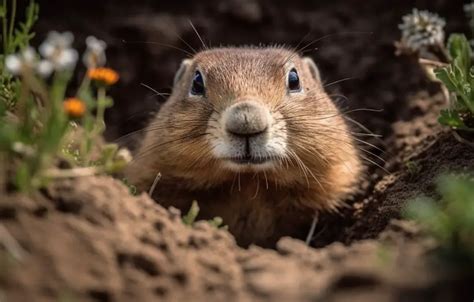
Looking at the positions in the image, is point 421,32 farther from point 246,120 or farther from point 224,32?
point 224,32

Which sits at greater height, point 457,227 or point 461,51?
point 461,51

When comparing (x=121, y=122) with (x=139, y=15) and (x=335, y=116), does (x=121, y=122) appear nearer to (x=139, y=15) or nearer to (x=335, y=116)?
(x=139, y=15)

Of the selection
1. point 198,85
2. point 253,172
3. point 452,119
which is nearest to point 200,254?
point 253,172

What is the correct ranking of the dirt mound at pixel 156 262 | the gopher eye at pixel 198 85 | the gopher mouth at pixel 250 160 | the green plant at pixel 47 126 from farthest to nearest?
1. the gopher eye at pixel 198 85
2. the gopher mouth at pixel 250 160
3. the green plant at pixel 47 126
4. the dirt mound at pixel 156 262

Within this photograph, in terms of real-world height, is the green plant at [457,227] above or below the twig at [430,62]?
below

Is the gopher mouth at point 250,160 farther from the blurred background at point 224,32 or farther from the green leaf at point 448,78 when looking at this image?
the blurred background at point 224,32

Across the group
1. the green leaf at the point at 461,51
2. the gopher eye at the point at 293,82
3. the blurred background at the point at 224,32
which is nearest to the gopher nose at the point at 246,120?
the gopher eye at the point at 293,82

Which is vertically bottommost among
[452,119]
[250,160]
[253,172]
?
[253,172]
